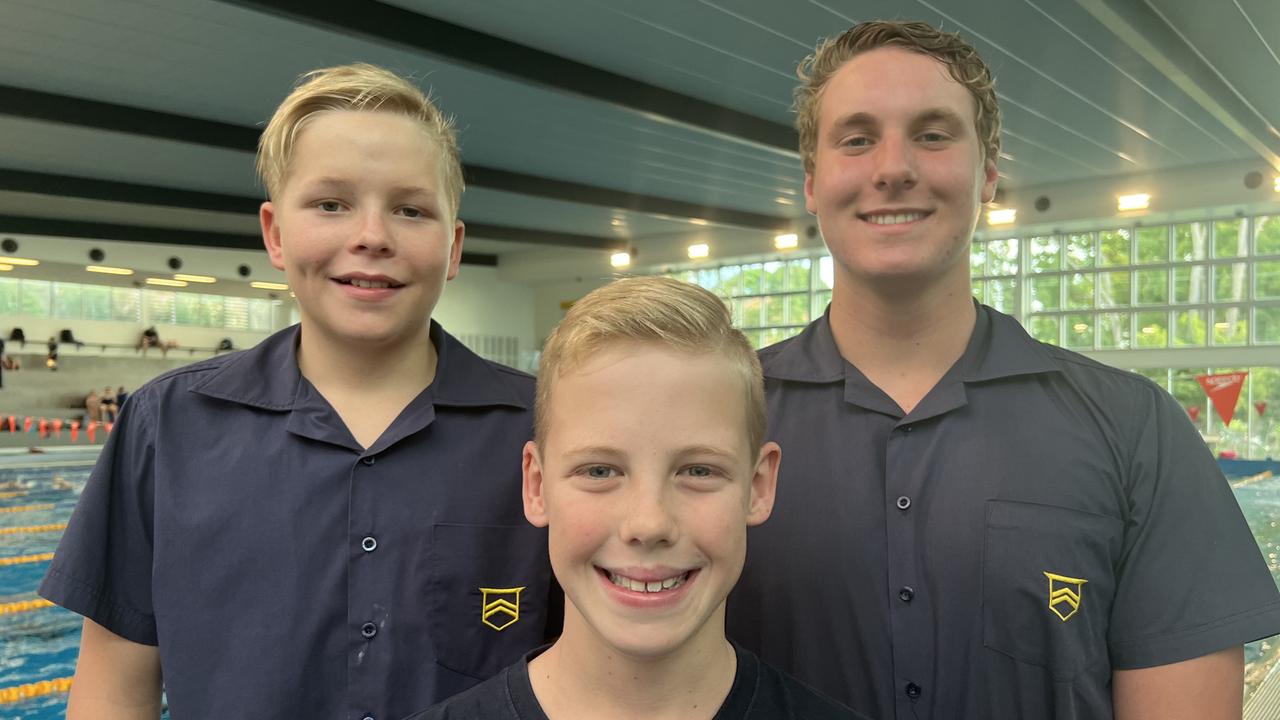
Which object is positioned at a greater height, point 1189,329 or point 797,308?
point 797,308

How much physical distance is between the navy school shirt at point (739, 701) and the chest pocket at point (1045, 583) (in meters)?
0.40

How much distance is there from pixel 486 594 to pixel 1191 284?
1840 cm

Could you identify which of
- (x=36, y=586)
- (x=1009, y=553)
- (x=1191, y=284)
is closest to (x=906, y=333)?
(x=1009, y=553)

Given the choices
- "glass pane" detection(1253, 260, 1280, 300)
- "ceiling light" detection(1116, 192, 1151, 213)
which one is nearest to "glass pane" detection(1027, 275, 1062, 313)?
"glass pane" detection(1253, 260, 1280, 300)

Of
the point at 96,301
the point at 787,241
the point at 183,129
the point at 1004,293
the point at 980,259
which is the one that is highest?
the point at 183,129

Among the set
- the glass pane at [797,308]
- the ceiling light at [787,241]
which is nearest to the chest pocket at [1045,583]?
the ceiling light at [787,241]

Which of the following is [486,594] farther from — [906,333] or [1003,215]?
[1003,215]

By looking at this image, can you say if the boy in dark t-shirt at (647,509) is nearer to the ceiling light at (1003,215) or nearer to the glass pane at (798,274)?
the ceiling light at (1003,215)

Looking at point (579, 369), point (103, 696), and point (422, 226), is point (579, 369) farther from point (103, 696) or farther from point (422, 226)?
point (103, 696)

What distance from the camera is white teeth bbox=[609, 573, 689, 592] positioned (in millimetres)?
1217

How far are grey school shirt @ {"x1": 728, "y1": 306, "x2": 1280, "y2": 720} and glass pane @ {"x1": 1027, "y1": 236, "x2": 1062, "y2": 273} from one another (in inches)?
700

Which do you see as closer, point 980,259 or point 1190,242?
point 1190,242

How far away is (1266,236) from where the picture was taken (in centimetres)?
1579

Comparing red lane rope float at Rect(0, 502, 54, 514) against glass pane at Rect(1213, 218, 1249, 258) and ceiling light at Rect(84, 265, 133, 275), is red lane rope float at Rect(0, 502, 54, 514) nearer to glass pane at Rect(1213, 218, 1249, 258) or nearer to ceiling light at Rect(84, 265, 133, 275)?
ceiling light at Rect(84, 265, 133, 275)
